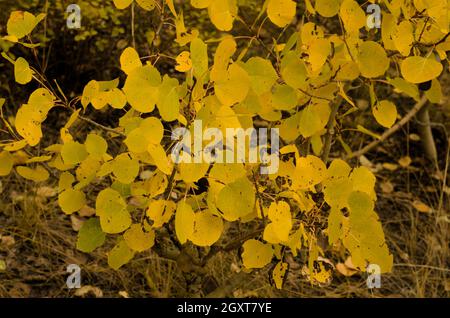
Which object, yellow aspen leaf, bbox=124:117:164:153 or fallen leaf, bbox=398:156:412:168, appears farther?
fallen leaf, bbox=398:156:412:168

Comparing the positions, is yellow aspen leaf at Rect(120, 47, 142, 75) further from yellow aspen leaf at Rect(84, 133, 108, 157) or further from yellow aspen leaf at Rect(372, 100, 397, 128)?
yellow aspen leaf at Rect(372, 100, 397, 128)

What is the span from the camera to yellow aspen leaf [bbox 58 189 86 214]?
1108 millimetres

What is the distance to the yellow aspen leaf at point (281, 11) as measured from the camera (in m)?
1.03

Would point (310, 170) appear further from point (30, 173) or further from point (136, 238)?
point (30, 173)

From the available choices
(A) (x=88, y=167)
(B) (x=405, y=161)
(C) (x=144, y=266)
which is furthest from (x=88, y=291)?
(B) (x=405, y=161)

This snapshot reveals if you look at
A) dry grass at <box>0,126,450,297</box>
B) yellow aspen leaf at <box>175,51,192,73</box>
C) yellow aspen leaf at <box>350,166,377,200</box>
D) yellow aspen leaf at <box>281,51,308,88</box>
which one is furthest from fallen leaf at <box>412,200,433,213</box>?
yellow aspen leaf at <box>175,51,192,73</box>

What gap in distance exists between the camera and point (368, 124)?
265cm

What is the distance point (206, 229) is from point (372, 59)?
379 millimetres

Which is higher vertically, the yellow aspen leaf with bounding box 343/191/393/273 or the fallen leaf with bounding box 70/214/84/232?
the fallen leaf with bounding box 70/214/84/232

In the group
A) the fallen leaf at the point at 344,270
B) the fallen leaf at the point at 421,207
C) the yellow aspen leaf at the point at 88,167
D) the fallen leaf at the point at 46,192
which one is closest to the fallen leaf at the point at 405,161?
the fallen leaf at the point at 421,207

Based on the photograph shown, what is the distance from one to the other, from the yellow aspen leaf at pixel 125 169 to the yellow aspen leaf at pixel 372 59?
15.6 inches

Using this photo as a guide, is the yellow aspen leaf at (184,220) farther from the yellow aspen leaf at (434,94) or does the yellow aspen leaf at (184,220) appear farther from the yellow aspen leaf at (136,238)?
the yellow aspen leaf at (434,94)

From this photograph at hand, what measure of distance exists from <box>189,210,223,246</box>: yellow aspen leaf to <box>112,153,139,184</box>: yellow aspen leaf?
122 millimetres

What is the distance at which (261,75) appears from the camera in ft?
3.25
